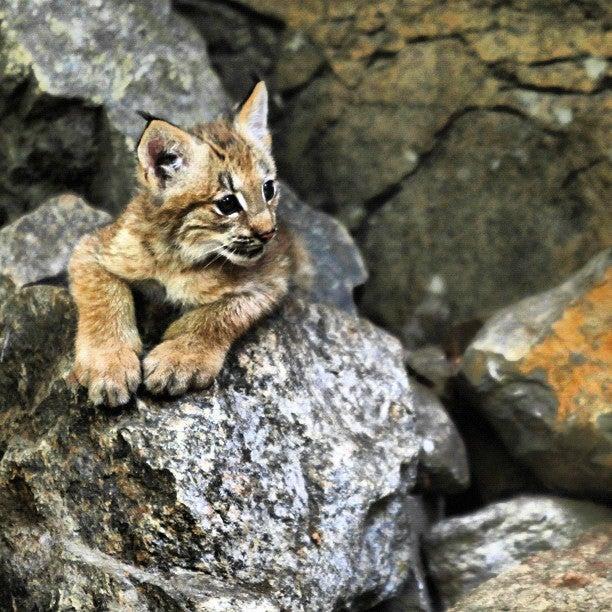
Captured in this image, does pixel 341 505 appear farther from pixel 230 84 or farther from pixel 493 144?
pixel 230 84

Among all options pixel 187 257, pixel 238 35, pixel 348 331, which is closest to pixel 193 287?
pixel 187 257

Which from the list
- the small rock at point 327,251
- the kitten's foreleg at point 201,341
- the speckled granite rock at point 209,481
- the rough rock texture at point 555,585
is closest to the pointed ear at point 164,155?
the kitten's foreleg at point 201,341

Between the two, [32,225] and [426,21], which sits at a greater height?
[426,21]

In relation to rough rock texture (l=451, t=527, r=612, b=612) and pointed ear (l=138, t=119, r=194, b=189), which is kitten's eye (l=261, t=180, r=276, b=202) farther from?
rough rock texture (l=451, t=527, r=612, b=612)

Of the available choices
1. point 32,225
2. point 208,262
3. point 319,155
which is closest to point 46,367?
point 208,262

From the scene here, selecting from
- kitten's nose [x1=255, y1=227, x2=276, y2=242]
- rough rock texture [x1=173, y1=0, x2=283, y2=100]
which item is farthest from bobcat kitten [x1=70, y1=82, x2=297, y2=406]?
rough rock texture [x1=173, y1=0, x2=283, y2=100]
